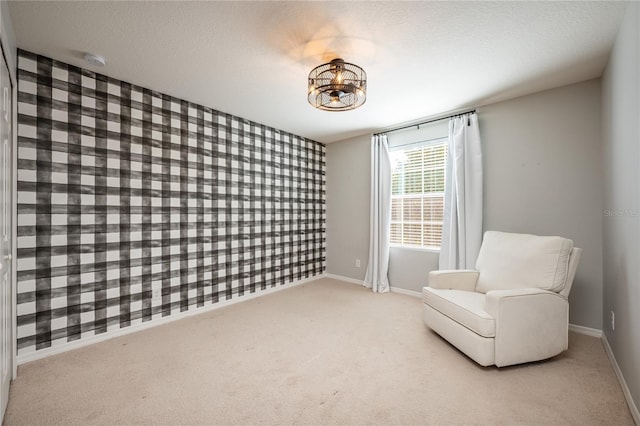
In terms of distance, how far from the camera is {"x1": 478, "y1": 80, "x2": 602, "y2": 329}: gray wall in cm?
257

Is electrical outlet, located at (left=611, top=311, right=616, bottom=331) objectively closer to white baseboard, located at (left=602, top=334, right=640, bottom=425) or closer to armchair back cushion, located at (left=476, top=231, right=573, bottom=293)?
white baseboard, located at (left=602, top=334, right=640, bottom=425)

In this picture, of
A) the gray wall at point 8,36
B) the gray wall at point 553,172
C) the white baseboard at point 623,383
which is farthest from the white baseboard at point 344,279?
the gray wall at point 8,36

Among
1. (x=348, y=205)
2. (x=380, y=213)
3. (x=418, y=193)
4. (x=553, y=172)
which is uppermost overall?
(x=553, y=172)

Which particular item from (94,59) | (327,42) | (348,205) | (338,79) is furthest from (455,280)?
(94,59)

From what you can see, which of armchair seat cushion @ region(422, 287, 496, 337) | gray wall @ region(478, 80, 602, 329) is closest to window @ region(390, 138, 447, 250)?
gray wall @ region(478, 80, 602, 329)

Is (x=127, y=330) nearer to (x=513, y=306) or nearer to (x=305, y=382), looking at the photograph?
(x=305, y=382)

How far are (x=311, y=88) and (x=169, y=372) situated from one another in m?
2.37

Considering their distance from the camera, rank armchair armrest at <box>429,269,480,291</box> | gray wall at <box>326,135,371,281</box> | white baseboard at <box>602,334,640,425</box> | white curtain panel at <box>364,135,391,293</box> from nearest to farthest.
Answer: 1. white baseboard at <box>602,334,640,425</box>
2. armchair armrest at <box>429,269,480,291</box>
3. white curtain panel at <box>364,135,391,293</box>
4. gray wall at <box>326,135,371,281</box>

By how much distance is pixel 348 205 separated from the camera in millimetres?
4605

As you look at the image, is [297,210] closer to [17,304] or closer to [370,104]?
[370,104]

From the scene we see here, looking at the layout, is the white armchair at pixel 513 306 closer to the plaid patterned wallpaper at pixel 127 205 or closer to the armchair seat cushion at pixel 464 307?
the armchair seat cushion at pixel 464 307

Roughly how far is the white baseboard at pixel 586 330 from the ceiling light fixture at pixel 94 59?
189 inches

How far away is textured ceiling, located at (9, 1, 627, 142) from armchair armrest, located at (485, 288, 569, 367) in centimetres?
184

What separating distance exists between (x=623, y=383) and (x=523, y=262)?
90 centimetres
